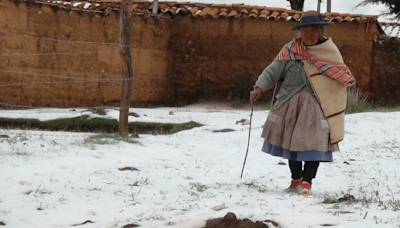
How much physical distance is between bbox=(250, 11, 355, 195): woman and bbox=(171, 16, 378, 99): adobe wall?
918cm

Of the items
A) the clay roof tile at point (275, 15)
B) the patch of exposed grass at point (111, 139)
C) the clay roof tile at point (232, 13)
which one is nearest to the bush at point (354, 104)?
the clay roof tile at point (275, 15)

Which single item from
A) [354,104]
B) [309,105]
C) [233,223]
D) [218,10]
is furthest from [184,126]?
[233,223]

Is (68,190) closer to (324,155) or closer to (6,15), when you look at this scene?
(324,155)

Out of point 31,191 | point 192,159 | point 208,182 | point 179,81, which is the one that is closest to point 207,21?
point 179,81

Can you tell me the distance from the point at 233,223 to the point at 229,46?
10699 mm

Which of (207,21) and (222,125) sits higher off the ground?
(207,21)

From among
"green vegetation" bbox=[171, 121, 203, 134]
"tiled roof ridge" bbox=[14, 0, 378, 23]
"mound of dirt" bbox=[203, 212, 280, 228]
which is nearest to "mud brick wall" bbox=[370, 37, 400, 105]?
"tiled roof ridge" bbox=[14, 0, 378, 23]

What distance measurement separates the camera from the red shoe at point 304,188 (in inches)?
168

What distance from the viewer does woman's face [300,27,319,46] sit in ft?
14.2

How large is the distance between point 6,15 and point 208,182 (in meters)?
6.98

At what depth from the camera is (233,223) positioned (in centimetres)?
319

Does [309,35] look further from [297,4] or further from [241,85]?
[297,4]

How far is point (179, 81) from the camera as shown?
13867 millimetres

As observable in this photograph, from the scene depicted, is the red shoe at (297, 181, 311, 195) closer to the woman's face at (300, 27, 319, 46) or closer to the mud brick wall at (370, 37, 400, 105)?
the woman's face at (300, 27, 319, 46)
